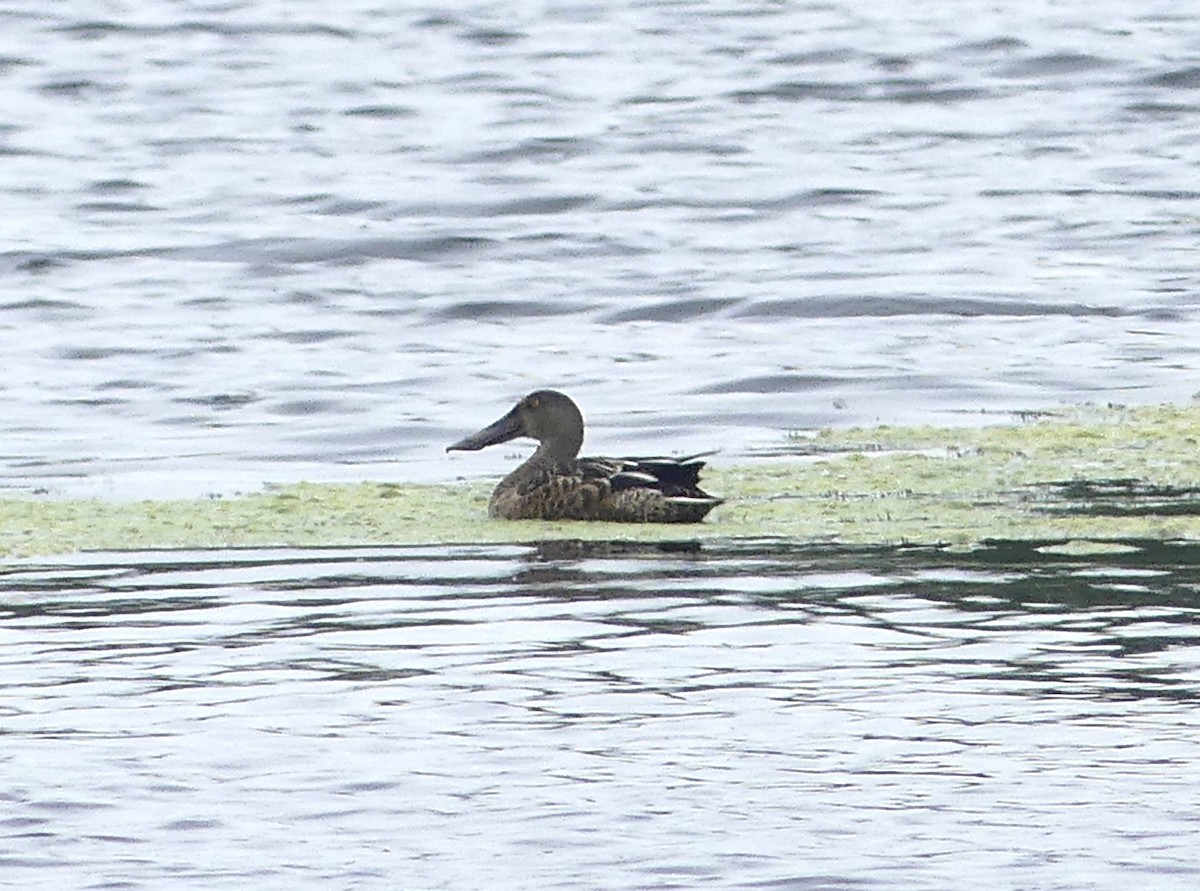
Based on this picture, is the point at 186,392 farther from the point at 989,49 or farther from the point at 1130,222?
the point at 989,49

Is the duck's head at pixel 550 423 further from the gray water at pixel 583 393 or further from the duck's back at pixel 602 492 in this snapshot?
the gray water at pixel 583 393

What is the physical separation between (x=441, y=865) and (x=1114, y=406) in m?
8.86

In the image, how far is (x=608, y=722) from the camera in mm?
7562

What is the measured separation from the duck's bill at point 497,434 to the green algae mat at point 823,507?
17cm

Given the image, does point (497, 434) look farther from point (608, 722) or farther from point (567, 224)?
point (567, 224)

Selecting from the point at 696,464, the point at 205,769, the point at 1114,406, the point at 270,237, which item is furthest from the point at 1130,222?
the point at 205,769

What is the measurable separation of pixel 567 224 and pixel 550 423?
1121cm

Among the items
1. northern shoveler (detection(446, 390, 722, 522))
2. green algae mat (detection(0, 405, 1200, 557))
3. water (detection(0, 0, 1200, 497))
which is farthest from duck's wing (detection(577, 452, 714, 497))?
water (detection(0, 0, 1200, 497))

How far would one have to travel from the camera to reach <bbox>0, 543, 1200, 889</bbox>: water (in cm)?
636

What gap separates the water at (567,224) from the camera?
1550 centimetres

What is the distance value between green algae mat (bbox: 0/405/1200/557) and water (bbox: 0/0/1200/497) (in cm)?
86

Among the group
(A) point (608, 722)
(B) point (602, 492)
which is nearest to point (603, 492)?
(B) point (602, 492)

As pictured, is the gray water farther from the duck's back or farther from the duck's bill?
the duck's bill

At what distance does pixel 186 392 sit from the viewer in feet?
52.9
